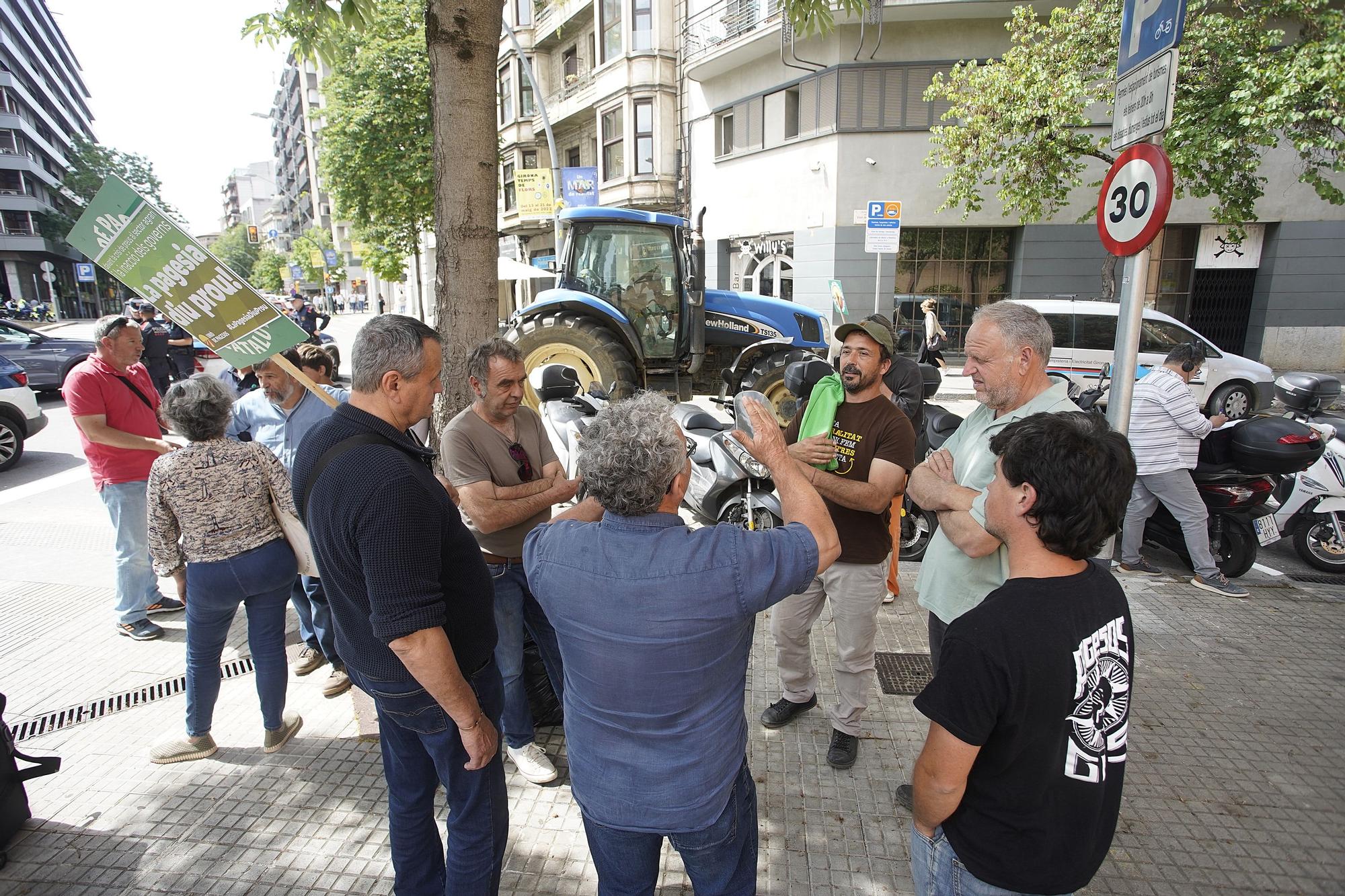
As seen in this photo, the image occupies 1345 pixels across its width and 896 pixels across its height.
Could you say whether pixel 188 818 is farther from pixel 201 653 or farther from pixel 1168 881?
pixel 1168 881

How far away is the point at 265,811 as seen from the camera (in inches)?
115

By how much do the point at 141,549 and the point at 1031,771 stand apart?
5.08 meters

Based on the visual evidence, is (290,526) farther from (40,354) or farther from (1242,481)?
(40,354)

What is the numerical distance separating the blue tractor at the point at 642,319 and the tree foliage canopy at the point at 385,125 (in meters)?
12.8

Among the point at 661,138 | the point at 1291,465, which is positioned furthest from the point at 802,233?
the point at 1291,465

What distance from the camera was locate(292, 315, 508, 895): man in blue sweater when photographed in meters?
1.92

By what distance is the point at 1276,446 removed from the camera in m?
4.81

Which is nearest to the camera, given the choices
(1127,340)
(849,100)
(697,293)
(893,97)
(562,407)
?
(1127,340)

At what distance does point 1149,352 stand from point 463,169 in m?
11.9

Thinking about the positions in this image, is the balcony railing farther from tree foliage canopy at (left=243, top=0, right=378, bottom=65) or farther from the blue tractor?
tree foliage canopy at (left=243, top=0, right=378, bottom=65)

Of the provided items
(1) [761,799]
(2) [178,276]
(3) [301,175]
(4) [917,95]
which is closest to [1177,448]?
(1) [761,799]

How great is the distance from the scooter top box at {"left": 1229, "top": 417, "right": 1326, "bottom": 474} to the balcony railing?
1623cm

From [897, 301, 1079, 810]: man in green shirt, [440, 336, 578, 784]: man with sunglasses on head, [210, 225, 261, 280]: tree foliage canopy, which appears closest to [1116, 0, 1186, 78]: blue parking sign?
[897, 301, 1079, 810]: man in green shirt

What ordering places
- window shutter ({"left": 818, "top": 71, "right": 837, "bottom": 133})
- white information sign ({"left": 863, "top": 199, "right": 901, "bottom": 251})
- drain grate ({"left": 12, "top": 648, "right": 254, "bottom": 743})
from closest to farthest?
1. drain grate ({"left": 12, "top": 648, "right": 254, "bottom": 743})
2. white information sign ({"left": 863, "top": 199, "right": 901, "bottom": 251})
3. window shutter ({"left": 818, "top": 71, "right": 837, "bottom": 133})
